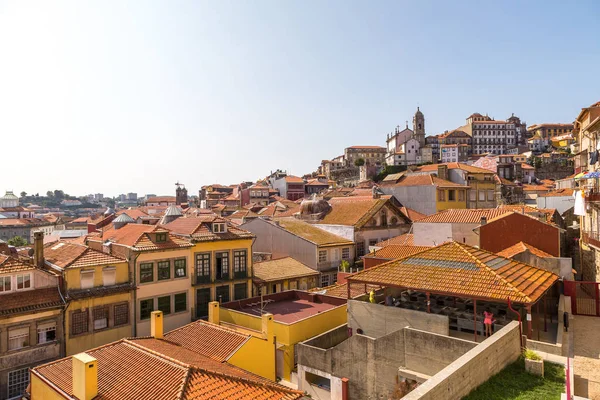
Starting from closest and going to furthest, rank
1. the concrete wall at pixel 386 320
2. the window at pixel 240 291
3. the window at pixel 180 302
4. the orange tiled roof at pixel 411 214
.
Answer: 1. the concrete wall at pixel 386 320
2. the window at pixel 180 302
3. the window at pixel 240 291
4. the orange tiled roof at pixel 411 214

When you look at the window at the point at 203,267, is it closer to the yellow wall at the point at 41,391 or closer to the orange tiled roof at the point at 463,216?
the yellow wall at the point at 41,391

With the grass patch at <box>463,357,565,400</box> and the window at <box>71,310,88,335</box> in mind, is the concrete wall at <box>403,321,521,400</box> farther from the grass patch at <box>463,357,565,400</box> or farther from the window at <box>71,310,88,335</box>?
the window at <box>71,310,88,335</box>

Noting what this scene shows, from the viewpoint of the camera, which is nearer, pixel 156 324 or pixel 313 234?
pixel 156 324

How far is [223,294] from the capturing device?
29.6m

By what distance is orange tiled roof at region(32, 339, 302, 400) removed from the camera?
13.2 meters

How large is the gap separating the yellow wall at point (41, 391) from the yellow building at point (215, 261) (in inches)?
487

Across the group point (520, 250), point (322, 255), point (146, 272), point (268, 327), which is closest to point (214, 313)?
point (268, 327)

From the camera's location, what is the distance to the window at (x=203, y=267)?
2872cm

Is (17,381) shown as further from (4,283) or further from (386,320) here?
(386,320)

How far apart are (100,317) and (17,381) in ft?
15.5

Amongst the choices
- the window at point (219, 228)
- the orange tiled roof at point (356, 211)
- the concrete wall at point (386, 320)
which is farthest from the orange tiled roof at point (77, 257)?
the orange tiled roof at point (356, 211)

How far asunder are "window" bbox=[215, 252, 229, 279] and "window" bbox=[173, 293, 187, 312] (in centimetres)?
289

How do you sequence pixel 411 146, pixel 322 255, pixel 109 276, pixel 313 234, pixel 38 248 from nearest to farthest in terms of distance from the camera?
pixel 109 276 < pixel 38 248 < pixel 322 255 < pixel 313 234 < pixel 411 146

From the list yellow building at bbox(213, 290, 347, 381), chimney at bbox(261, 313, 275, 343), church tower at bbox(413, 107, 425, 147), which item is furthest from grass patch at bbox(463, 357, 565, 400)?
church tower at bbox(413, 107, 425, 147)
